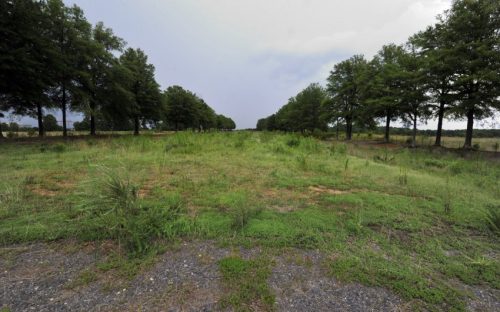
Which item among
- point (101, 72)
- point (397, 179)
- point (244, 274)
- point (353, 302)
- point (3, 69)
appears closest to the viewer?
point (353, 302)

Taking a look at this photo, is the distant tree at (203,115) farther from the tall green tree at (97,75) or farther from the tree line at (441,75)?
the tree line at (441,75)

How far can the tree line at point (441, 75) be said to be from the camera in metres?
15.1

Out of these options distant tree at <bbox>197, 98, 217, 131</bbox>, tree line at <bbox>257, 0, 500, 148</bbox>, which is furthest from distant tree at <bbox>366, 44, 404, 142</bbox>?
distant tree at <bbox>197, 98, 217, 131</bbox>

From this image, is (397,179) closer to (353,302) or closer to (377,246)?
(377,246)

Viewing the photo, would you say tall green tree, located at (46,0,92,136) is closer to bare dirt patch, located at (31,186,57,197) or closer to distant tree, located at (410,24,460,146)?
bare dirt patch, located at (31,186,57,197)

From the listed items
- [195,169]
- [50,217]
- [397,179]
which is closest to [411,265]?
[397,179]

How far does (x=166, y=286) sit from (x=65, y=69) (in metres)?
23.5

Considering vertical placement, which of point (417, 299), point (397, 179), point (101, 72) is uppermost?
point (101, 72)

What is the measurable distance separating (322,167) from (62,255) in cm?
725

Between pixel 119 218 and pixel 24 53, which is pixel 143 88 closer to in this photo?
pixel 24 53

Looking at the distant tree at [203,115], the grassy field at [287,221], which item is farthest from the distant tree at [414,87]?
the distant tree at [203,115]

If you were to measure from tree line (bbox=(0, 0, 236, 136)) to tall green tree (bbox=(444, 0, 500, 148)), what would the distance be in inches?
1141

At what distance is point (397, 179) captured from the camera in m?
6.73

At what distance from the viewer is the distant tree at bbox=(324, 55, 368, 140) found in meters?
30.0
